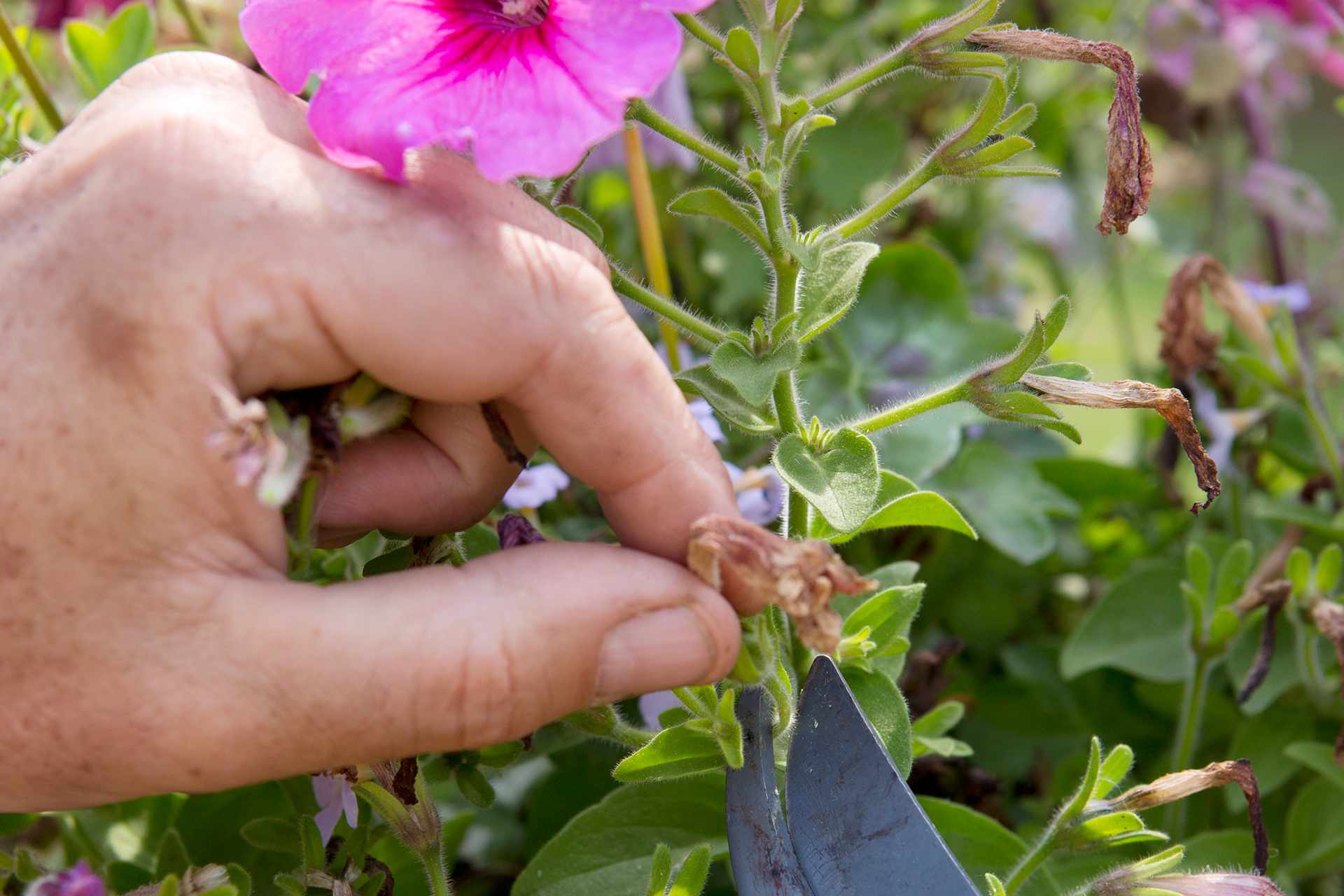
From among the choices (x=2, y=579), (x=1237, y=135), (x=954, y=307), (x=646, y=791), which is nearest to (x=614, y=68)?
(x=2, y=579)

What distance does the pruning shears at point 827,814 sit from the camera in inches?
21.4

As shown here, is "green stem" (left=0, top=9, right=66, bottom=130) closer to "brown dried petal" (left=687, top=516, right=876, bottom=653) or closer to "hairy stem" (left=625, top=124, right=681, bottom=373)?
"hairy stem" (left=625, top=124, right=681, bottom=373)

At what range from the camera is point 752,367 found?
1.90 ft

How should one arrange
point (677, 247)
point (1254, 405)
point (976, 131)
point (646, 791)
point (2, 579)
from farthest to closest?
1. point (677, 247)
2. point (1254, 405)
3. point (646, 791)
4. point (976, 131)
5. point (2, 579)

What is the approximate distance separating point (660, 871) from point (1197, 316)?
626 millimetres

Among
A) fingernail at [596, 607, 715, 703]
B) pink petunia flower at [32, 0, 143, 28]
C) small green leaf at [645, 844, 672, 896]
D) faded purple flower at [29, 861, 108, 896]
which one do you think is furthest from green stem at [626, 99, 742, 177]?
pink petunia flower at [32, 0, 143, 28]

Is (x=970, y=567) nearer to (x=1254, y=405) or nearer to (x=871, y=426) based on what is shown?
(x=1254, y=405)

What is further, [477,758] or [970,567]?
[970,567]

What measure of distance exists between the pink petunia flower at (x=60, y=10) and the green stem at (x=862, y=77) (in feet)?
2.90

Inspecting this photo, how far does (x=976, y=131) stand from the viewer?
1.96 ft

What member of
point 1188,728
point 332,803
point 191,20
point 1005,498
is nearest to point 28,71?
point 191,20

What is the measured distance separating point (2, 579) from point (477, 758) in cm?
28

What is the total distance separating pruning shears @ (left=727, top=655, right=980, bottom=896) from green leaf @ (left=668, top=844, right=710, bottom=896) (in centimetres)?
2

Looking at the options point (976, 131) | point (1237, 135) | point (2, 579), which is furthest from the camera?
point (1237, 135)
